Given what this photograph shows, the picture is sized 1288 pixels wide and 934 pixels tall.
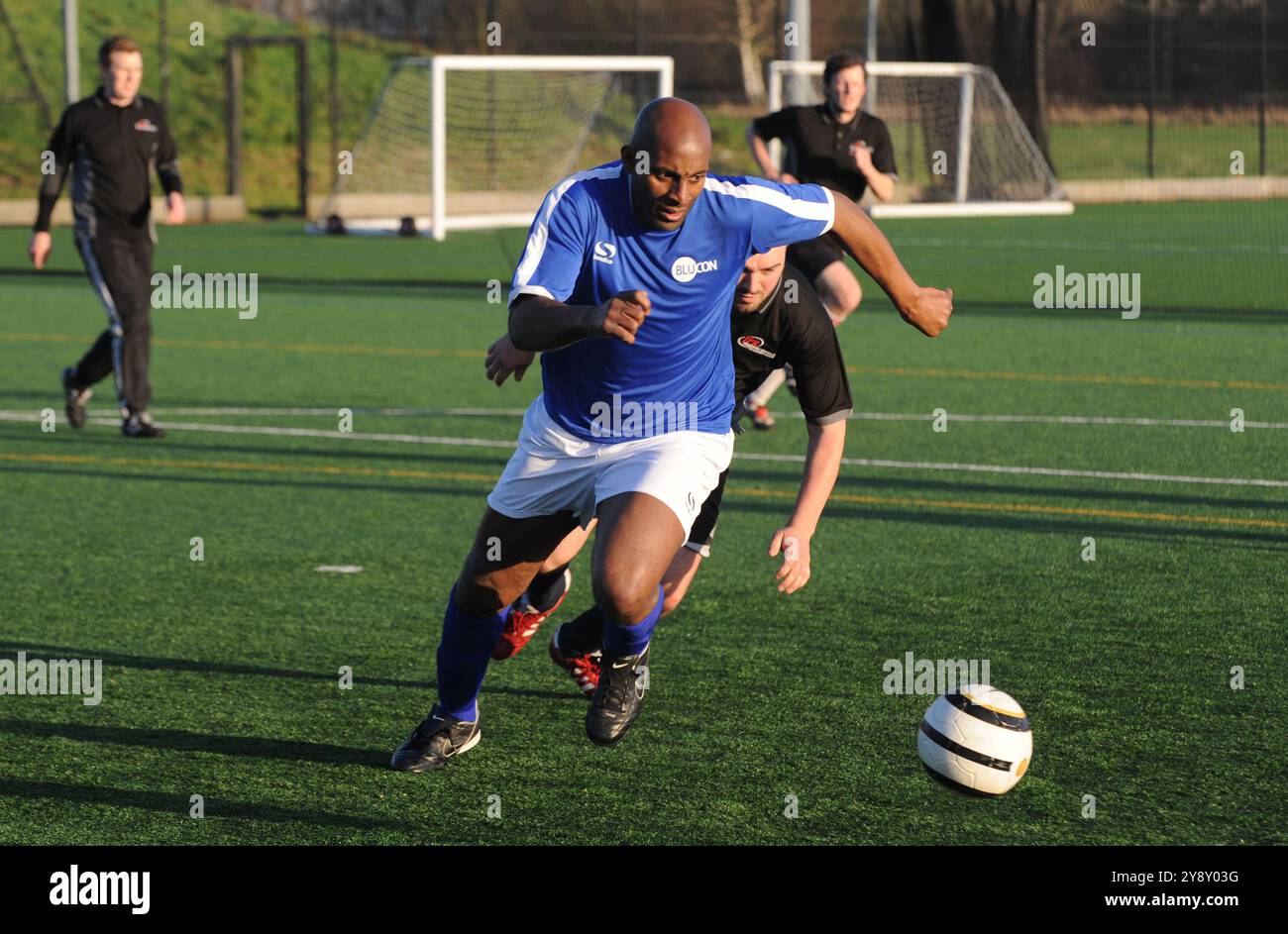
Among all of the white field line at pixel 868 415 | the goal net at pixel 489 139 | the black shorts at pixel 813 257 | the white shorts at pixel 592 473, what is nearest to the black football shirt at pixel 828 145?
Answer: the black shorts at pixel 813 257

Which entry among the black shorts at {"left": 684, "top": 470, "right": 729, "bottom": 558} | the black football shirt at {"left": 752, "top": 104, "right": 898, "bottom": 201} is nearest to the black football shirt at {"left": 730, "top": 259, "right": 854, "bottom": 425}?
the black shorts at {"left": 684, "top": 470, "right": 729, "bottom": 558}

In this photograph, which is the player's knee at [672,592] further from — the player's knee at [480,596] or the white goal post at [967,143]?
the white goal post at [967,143]

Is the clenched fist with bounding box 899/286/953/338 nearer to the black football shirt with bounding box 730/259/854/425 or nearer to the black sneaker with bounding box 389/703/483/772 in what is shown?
the black football shirt with bounding box 730/259/854/425

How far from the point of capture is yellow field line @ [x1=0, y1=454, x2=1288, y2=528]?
30.7 feet

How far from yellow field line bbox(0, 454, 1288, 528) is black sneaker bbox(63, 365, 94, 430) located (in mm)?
964

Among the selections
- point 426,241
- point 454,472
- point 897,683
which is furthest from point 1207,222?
point 897,683

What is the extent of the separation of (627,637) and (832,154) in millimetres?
7322

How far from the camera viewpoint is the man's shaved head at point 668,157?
5.08 metres

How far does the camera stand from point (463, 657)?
5.66 metres

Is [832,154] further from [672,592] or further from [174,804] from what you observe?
[174,804]

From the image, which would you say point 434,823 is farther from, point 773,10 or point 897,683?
point 773,10

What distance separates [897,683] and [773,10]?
56.1 meters

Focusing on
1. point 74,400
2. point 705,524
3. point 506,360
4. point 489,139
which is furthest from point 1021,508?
point 489,139
